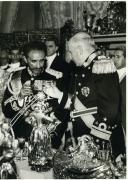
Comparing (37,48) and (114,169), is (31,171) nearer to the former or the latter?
(114,169)

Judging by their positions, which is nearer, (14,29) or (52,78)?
(52,78)

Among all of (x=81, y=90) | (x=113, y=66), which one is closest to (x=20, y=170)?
(x=81, y=90)

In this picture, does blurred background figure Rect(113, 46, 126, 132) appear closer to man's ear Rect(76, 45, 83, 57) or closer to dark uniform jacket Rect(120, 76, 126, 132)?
dark uniform jacket Rect(120, 76, 126, 132)

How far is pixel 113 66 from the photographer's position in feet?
4.75

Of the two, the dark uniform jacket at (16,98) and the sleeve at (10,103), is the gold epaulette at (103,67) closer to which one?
the dark uniform jacket at (16,98)

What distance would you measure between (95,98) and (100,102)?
3 cm

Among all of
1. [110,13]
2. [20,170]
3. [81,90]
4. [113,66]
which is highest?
[110,13]

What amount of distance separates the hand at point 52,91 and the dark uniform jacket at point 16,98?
32 mm

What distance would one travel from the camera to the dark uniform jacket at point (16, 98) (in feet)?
4.90

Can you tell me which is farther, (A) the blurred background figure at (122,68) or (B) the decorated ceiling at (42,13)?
(B) the decorated ceiling at (42,13)

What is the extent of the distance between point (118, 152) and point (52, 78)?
48 cm

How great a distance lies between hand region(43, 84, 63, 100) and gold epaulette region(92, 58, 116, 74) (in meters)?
0.22

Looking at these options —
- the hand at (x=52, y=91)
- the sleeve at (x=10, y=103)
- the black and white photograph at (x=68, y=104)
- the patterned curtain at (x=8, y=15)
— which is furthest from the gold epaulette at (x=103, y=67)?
the patterned curtain at (x=8, y=15)

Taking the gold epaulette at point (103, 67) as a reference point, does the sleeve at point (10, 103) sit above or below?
below
